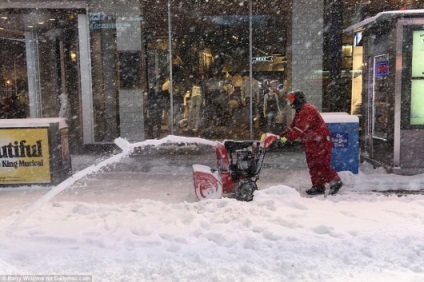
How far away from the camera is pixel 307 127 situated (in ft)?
23.4

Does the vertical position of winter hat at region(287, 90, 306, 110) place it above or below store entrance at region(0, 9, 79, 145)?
below

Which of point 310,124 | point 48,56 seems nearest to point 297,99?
point 310,124

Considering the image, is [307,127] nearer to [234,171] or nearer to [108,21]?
[234,171]

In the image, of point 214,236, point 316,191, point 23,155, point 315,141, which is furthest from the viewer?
point 23,155

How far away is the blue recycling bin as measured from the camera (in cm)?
808

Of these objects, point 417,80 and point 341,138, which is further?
point 417,80

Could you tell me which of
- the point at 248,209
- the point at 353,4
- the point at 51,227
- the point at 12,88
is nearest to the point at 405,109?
the point at 248,209

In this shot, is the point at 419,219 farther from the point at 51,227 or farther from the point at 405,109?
the point at 51,227

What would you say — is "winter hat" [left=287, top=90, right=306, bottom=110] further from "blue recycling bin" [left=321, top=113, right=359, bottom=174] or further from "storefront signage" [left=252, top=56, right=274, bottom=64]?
"storefront signage" [left=252, top=56, right=274, bottom=64]

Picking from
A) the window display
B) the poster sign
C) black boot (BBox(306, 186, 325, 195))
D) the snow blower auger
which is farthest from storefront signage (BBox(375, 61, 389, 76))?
the poster sign

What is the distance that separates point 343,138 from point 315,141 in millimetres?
1104

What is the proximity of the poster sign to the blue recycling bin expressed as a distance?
16.1 feet

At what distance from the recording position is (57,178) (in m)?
8.26

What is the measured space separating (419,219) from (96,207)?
4194 millimetres
